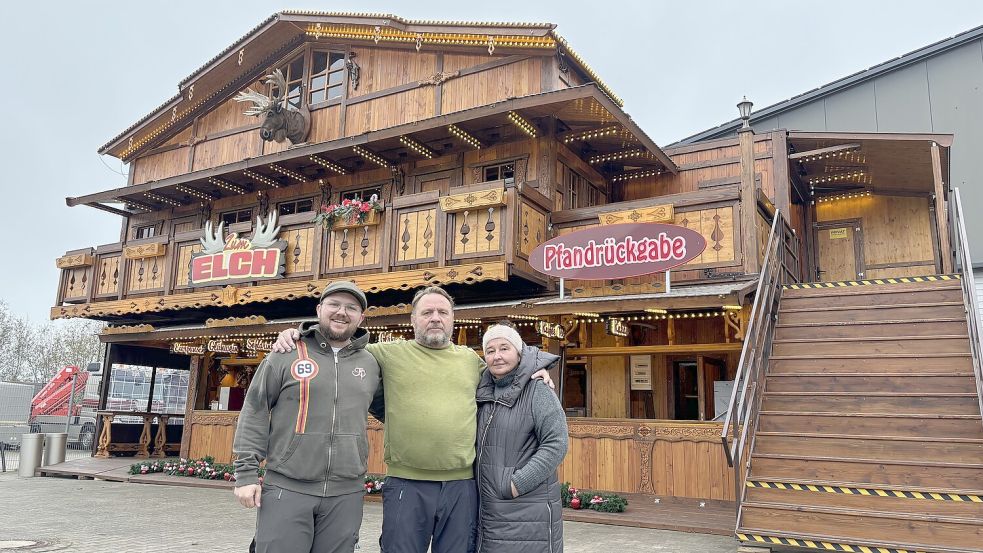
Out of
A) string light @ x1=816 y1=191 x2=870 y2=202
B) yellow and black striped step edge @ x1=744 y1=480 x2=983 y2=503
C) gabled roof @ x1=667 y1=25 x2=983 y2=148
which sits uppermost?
gabled roof @ x1=667 y1=25 x2=983 y2=148

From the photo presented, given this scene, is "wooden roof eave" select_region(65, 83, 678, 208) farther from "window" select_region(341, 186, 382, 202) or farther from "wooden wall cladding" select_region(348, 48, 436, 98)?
"wooden wall cladding" select_region(348, 48, 436, 98)

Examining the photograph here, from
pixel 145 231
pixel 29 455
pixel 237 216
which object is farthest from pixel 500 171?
pixel 29 455

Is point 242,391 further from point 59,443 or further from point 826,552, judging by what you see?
point 826,552

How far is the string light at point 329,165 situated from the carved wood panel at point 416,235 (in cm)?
313

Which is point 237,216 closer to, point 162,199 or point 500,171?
point 162,199

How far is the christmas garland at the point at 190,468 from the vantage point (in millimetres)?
14812

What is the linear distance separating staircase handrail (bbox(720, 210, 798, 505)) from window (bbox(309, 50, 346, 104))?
10.4 m

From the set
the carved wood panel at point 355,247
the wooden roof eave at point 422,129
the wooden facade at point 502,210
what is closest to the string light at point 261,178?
the wooden facade at point 502,210

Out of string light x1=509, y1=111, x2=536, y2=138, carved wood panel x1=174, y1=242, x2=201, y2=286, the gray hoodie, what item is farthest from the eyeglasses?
carved wood panel x1=174, y1=242, x2=201, y2=286

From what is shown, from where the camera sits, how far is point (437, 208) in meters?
12.6

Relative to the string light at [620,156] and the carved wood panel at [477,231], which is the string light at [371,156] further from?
the string light at [620,156]

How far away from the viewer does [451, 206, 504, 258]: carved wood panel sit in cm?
1173

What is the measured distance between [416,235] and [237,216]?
7.24 metres

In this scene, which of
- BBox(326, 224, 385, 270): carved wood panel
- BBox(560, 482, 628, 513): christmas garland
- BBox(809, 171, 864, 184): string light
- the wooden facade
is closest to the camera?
BBox(560, 482, 628, 513): christmas garland
